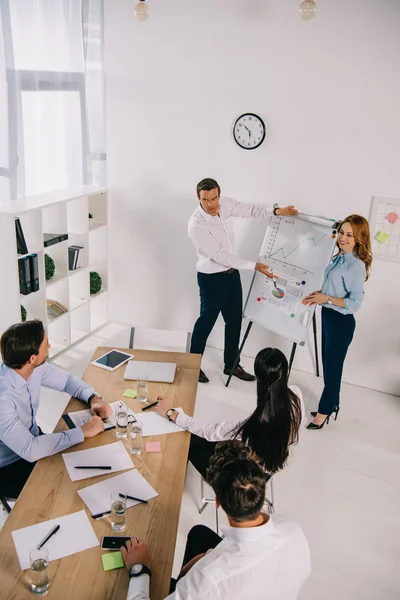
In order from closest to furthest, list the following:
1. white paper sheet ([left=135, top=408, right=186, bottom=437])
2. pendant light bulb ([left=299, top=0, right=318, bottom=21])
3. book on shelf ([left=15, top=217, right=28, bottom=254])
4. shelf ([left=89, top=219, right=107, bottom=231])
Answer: white paper sheet ([left=135, top=408, right=186, bottom=437]) < pendant light bulb ([left=299, top=0, right=318, bottom=21]) < book on shelf ([left=15, top=217, right=28, bottom=254]) < shelf ([left=89, top=219, right=107, bottom=231])

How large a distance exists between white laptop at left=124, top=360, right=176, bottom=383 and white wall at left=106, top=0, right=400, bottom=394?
1.98m

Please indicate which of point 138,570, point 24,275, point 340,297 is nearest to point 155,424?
point 138,570

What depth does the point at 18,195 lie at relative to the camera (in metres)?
4.80

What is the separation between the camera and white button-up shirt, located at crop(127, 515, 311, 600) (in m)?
1.73

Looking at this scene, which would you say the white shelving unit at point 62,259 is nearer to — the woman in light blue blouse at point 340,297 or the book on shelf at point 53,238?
the book on shelf at point 53,238

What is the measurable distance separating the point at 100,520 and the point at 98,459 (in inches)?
14.1

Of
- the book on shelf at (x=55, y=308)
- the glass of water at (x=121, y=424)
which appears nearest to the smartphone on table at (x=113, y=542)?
the glass of water at (x=121, y=424)

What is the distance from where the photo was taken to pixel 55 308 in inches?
198

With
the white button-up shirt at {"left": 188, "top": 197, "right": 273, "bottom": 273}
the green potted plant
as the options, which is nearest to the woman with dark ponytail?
the white button-up shirt at {"left": 188, "top": 197, "right": 273, "bottom": 273}

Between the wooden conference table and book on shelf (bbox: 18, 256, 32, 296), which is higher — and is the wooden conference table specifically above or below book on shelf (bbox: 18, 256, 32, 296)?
below

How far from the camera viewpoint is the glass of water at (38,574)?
73.4 inches

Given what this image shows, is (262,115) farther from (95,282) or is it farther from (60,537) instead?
(60,537)

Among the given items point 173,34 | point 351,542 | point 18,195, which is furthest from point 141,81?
point 351,542

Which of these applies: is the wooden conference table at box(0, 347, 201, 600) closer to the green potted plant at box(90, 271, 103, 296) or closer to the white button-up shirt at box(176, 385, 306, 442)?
the white button-up shirt at box(176, 385, 306, 442)
